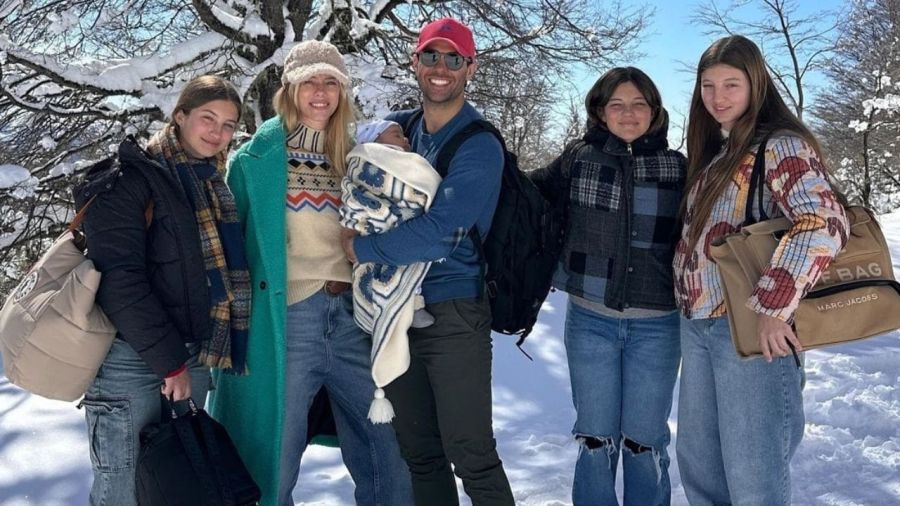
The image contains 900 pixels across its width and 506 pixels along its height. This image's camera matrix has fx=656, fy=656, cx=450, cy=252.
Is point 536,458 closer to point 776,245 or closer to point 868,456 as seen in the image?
point 868,456

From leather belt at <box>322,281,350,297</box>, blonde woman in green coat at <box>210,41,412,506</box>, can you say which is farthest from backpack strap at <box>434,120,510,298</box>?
leather belt at <box>322,281,350,297</box>

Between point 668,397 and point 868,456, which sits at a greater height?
point 668,397

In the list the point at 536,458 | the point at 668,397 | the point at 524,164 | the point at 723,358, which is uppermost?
the point at 524,164

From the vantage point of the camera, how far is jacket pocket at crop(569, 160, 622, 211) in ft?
8.32

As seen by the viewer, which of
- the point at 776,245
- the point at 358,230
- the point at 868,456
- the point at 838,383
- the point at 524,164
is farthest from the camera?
the point at 524,164

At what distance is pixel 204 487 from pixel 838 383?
14.1 feet

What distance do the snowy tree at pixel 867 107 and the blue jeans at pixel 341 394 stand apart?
18663 mm

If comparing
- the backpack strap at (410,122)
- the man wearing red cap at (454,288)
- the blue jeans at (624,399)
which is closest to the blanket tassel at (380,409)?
the man wearing red cap at (454,288)

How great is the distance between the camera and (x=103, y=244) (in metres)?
2.10

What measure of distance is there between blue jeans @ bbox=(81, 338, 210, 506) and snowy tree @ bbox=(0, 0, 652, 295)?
5.11m

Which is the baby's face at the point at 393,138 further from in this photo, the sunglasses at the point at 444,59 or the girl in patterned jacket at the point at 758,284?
the girl in patterned jacket at the point at 758,284

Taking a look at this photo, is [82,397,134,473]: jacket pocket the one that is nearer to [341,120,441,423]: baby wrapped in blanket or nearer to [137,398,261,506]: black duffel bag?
[137,398,261,506]: black duffel bag

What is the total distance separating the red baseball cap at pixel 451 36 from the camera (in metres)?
2.39

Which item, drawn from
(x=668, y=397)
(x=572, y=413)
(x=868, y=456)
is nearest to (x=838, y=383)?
(x=868, y=456)
